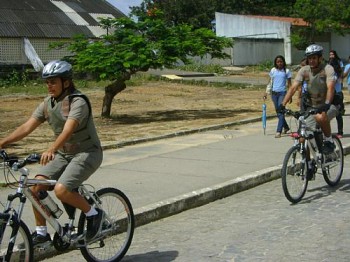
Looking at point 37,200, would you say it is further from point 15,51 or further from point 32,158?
point 15,51

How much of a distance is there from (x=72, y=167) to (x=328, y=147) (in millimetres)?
4708

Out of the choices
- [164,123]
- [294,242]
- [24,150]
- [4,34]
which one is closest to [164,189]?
[294,242]

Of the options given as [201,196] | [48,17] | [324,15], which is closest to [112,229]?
[201,196]

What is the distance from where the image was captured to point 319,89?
8.84 metres

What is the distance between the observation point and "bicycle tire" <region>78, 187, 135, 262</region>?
18.2 feet

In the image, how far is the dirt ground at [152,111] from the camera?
14.8 metres

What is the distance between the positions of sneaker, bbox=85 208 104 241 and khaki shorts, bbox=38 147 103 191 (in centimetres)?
33

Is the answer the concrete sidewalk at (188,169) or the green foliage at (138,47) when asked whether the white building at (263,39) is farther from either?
the concrete sidewalk at (188,169)

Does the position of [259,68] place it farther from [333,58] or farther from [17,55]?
[333,58]

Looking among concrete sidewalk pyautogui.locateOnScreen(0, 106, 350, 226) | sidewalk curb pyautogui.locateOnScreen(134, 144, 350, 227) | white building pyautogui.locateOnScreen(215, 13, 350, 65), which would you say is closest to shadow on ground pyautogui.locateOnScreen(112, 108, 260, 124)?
concrete sidewalk pyautogui.locateOnScreen(0, 106, 350, 226)

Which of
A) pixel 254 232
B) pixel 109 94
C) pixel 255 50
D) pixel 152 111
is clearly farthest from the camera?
pixel 255 50

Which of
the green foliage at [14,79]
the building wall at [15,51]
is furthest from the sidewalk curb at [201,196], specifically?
the building wall at [15,51]

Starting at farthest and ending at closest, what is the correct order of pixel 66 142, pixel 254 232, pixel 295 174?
1. pixel 295 174
2. pixel 254 232
3. pixel 66 142

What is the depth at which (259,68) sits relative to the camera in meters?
45.4
